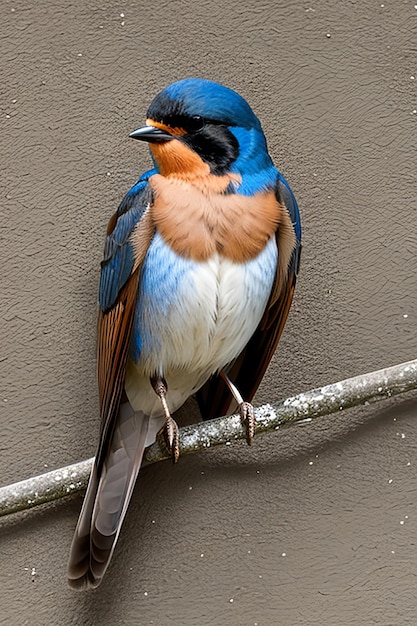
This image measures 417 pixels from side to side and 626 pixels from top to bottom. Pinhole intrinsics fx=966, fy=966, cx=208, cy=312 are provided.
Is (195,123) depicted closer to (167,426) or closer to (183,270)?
(183,270)

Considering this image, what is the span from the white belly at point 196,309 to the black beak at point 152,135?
16 cm

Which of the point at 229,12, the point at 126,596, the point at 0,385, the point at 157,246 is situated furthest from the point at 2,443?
the point at 229,12

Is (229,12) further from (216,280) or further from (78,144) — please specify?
(216,280)

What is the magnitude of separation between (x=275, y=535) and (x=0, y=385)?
0.59 meters

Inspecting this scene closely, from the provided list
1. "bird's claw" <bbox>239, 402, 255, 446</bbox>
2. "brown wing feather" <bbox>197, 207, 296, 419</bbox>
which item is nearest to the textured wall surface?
"brown wing feather" <bbox>197, 207, 296, 419</bbox>

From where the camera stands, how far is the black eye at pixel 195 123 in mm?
1585

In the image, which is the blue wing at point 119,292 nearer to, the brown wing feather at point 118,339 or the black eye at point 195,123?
the brown wing feather at point 118,339

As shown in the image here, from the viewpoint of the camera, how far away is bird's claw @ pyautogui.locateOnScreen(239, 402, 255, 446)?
1694 mm

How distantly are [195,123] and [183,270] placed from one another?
0.80 feet

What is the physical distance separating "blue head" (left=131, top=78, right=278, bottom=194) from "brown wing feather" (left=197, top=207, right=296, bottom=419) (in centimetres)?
11

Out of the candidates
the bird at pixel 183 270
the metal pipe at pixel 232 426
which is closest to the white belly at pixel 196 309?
the bird at pixel 183 270

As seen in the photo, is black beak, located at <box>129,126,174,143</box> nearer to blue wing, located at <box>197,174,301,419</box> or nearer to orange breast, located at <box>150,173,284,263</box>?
orange breast, located at <box>150,173,284,263</box>

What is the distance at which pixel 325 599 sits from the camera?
185 centimetres

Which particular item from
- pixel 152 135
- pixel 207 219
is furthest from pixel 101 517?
pixel 152 135
